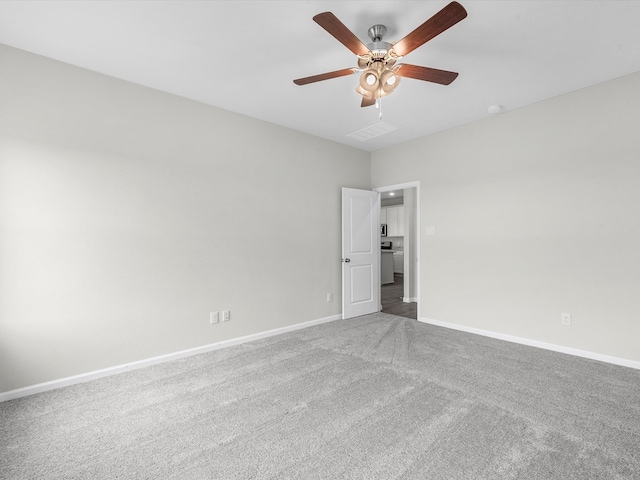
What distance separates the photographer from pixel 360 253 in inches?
194

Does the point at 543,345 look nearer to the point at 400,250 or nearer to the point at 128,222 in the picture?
the point at 128,222

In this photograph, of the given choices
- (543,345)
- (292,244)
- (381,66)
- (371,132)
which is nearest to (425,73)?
(381,66)

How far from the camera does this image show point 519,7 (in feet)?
6.65

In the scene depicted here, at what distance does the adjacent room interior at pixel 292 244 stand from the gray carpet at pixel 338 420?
19mm

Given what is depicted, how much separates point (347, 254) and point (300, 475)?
335 centimetres

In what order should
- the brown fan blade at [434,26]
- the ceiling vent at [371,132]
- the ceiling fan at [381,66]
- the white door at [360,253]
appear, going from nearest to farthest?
the brown fan blade at [434,26] < the ceiling fan at [381,66] < the ceiling vent at [371,132] < the white door at [360,253]

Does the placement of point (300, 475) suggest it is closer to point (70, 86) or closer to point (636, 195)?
point (70, 86)

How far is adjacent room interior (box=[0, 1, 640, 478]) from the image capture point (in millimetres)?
1990

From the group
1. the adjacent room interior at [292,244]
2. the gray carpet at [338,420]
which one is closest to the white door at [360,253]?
the adjacent room interior at [292,244]

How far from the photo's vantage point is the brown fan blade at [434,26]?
62.6 inches

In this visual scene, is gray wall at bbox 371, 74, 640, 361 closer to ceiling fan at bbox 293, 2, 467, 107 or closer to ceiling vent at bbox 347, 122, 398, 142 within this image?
ceiling vent at bbox 347, 122, 398, 142

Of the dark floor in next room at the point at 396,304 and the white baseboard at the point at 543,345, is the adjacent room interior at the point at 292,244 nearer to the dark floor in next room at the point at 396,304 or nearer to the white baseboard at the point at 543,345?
the white baseboard at the point at 543,345

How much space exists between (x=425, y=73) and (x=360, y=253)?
3.07 meters

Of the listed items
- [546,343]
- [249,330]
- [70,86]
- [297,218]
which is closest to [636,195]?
[546,343]
